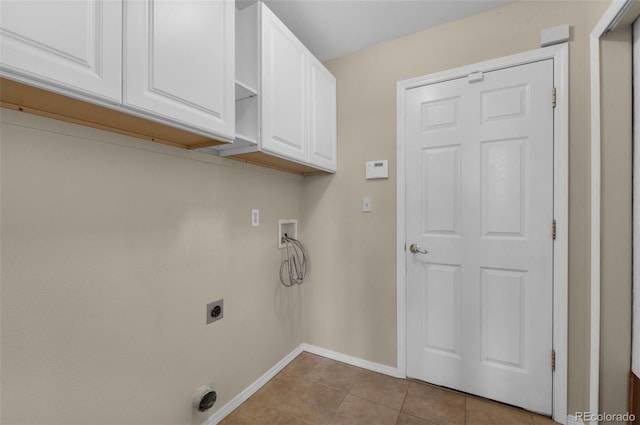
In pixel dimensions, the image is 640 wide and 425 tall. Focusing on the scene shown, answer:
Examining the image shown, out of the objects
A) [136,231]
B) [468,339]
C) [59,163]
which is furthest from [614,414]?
[59,163]

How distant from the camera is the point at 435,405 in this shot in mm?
1708

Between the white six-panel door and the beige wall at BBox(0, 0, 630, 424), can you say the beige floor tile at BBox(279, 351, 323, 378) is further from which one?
the white six-panel door

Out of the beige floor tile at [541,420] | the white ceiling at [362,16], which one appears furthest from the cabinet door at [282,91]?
the beige floor tile at [541,420]

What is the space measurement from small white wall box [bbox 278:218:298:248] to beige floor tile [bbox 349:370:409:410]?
113cm

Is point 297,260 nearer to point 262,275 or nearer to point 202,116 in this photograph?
point 262,275

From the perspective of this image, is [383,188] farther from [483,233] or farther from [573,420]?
[573,420]

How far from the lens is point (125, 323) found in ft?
3.90

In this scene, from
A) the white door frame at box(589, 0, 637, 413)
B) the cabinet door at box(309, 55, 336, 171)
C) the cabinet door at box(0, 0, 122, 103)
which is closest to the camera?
the cabinet door at box(0, 0, 122, 103)

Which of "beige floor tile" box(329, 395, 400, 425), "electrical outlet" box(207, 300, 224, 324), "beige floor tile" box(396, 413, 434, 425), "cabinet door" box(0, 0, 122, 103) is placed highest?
"cabinet door" box(0, 0, 122, 103)

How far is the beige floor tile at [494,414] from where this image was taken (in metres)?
1.57

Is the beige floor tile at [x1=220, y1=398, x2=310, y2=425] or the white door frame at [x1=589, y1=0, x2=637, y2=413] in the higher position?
the white door frame at [x1=589, y1=0, x2=637, y2=413]

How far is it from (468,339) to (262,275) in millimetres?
1437

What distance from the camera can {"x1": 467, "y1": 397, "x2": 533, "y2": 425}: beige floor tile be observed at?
1.57 meters

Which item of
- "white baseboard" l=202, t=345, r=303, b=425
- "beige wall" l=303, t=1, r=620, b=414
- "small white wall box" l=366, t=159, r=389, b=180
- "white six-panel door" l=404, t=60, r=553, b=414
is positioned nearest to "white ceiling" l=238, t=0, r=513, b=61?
"beige wall" l=303, t=1, r=620, b=414
